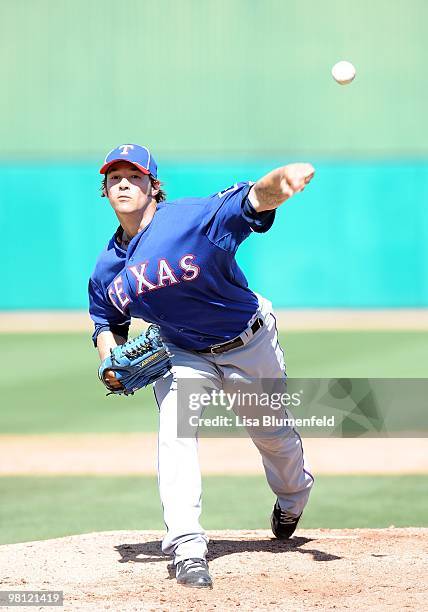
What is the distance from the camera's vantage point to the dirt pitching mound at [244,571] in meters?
4.07

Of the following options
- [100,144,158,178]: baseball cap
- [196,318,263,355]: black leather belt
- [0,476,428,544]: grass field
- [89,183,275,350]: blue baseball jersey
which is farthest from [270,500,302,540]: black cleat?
[100,144,158,178]: baseball cap

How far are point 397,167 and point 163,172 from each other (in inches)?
200

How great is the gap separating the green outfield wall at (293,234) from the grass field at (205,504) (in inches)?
612

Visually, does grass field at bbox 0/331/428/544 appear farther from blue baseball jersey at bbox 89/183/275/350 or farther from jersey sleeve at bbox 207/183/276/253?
jersey sleeve at bbox 207/183/276/253

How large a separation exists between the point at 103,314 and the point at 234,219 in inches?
39.9

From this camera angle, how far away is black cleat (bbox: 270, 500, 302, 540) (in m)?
5.25

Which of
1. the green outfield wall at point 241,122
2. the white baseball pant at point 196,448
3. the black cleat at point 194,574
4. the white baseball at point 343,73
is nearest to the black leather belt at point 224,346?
the white baseball pant at point 196,448

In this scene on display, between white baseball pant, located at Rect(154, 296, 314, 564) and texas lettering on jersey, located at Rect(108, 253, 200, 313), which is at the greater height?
texas lettering on jersey, located at Rect(108, 253, 200, 313)

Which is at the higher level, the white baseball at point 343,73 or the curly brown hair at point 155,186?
the white baseball at point 343,73

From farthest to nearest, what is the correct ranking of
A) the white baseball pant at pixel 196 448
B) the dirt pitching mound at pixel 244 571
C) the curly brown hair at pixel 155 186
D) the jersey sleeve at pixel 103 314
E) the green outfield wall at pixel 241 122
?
the green outfield wall at pixel 241 122 < the jersey sleeve at pixel 103 314 < the curly brown hair at pixel 155 186 < the white baseball pant at pixel 196 448 < the dirt pitching mound at pixel 244 571

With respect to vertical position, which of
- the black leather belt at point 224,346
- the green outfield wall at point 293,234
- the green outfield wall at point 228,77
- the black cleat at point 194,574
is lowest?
the black cleat at point 194,574

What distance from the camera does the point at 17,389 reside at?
12.3 m

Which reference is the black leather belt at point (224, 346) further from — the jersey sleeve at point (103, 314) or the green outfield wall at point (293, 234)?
the green outfield wall at point (293, 234)

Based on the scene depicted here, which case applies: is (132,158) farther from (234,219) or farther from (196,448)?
(196,448)
